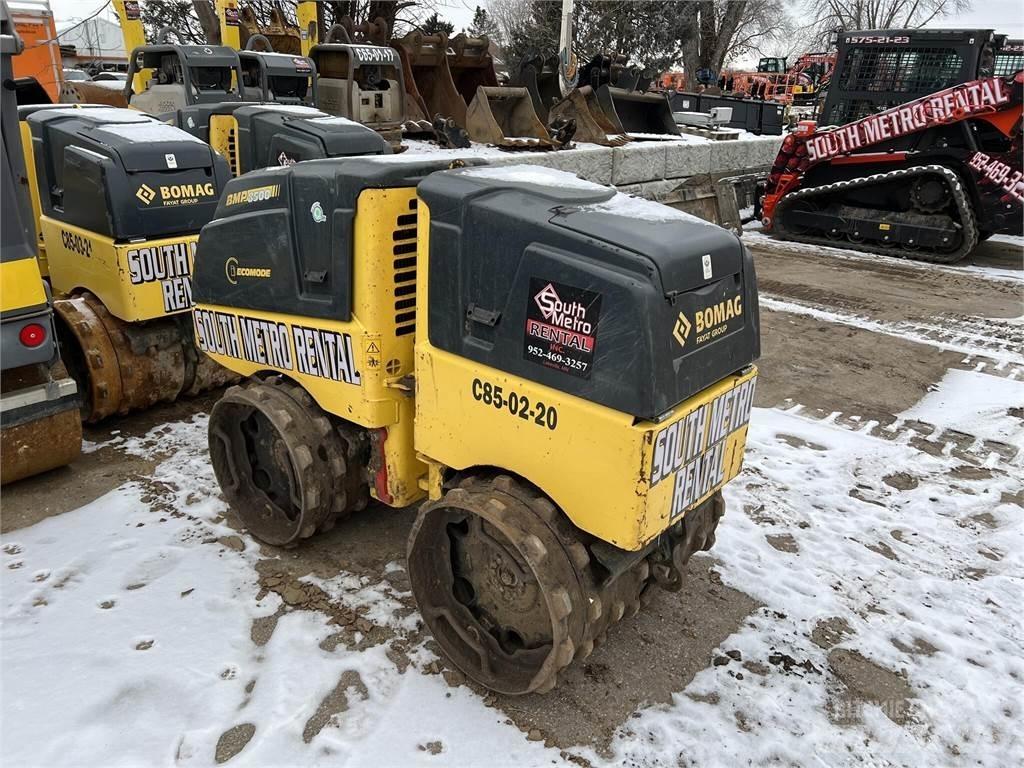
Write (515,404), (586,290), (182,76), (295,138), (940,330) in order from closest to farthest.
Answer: (586,290) → (515,404) → (295,138) → (940,330) → (182,76)

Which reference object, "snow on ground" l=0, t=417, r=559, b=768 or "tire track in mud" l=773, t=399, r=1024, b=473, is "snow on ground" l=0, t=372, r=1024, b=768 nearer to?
"snow on ground" l=0, t=417, r=559, b=768

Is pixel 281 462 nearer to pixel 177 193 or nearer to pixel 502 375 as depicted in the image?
pixel 502 375

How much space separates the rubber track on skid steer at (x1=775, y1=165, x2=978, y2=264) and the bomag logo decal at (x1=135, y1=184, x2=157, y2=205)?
31.6 ft

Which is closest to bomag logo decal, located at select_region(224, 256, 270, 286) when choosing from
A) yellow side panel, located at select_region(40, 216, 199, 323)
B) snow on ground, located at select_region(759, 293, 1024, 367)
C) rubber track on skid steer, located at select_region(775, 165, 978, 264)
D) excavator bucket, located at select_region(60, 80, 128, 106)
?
yellow side panel, located at select_region(40, 216, 199, 323)

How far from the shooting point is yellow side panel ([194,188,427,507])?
320 centimetres

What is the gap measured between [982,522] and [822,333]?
3.59m

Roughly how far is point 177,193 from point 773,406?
14.5 feet

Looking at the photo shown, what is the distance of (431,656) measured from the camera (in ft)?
10.8

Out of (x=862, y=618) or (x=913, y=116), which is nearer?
(x=862, y=618)

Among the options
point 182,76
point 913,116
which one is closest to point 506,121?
point 182,76

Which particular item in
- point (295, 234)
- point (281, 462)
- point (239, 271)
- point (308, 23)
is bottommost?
point (281, 462)

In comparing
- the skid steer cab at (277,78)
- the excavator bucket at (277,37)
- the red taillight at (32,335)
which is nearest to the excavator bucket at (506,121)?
the skid steer cab at (277,78)

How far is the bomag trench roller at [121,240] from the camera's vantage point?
4953 millimetres

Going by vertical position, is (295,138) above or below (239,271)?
above
